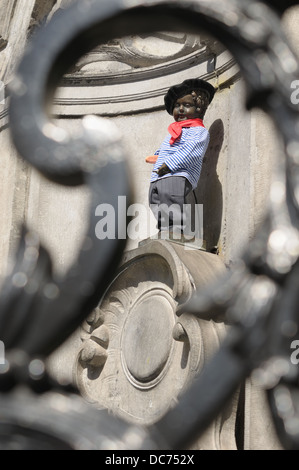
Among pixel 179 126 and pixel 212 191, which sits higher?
pixel 179 126

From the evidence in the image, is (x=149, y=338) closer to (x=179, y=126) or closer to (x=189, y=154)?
(x=189, y=154)

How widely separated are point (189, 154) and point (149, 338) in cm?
92

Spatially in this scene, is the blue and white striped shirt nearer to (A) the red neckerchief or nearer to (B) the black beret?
(A) the red neckerchief

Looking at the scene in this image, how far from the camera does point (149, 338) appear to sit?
154 inches

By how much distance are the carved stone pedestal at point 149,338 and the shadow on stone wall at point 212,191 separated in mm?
332

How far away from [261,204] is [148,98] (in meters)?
1.63

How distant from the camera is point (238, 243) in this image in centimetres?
393

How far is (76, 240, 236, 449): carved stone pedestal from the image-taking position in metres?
3.51

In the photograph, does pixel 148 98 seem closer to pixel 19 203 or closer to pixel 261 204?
pixel 19 203

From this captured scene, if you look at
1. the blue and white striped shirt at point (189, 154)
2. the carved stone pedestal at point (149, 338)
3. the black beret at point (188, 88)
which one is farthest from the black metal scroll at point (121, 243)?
the black beret at point (188, 88)

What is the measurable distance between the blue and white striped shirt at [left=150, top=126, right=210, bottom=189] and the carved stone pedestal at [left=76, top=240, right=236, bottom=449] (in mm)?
447

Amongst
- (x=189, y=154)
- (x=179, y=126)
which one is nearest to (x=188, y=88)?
(x=179, y=126)
